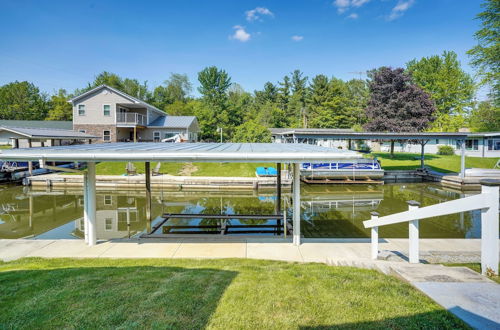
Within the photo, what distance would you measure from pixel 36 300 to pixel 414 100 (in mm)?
36659

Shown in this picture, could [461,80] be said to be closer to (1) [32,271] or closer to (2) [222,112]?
(2) [222,112]

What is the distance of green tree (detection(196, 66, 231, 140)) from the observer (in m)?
41.4

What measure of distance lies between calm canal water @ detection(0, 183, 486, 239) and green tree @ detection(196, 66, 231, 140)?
24668mm

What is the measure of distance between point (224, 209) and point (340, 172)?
1095cm

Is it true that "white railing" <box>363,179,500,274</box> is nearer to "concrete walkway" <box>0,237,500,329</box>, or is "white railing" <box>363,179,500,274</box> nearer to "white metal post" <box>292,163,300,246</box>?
"concrete walkway" <box>0,237,500,329</box>

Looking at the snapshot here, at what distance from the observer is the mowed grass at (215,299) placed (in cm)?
298

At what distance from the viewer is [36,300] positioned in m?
3.63

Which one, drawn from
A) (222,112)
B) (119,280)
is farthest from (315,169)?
(222,112)

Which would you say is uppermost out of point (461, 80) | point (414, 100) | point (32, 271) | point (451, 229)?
point (461, 80)

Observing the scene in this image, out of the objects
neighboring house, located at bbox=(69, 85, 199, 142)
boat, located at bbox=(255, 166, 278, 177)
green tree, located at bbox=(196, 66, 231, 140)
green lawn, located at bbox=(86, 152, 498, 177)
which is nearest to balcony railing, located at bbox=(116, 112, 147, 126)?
neighboring house, located at bbox=(69, 85, 199, 142)

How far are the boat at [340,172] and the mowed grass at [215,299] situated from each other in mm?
16459

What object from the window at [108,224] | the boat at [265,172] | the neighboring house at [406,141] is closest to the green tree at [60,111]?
the neighboring house at [406,141]

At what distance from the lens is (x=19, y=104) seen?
181 feet

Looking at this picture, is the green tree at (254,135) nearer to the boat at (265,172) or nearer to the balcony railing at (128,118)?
the boat at (265,172)
